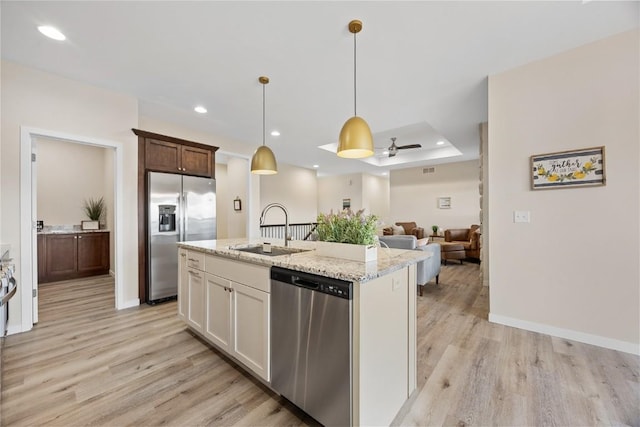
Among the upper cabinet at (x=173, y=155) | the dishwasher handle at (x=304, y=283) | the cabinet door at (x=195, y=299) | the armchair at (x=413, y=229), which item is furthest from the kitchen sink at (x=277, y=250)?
the armchair at (x=413, y=229)

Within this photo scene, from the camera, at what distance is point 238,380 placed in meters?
1.93

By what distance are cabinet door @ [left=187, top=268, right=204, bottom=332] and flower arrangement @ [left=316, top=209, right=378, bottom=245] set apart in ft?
4.27

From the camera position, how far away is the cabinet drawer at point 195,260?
2392mm

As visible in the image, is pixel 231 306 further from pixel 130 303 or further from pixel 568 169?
pixel 568 169

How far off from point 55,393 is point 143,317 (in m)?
1.31

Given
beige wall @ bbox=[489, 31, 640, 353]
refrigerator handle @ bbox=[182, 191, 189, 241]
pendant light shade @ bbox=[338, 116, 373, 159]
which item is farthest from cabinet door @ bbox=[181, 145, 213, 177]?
beige wall @ bbox=[489, 31, 640, 353]

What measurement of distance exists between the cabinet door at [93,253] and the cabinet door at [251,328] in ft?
15.4

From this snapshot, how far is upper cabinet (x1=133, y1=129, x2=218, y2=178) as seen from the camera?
356 centimetres

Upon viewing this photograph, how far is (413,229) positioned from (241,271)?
6910 mm

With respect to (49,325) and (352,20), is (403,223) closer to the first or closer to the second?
(352,20)

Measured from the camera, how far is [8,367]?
2029 mm

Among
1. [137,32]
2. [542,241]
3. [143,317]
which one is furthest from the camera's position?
[143,317]

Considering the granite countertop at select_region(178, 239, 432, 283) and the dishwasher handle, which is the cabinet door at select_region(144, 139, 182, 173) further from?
the dishwasher handle

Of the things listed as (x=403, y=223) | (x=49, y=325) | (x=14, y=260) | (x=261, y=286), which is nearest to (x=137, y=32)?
(x=261, y=286)
